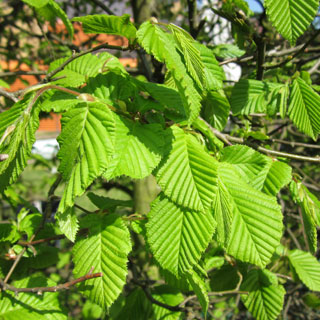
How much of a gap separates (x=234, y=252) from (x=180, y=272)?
0.43ft

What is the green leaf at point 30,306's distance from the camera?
3.16 feet

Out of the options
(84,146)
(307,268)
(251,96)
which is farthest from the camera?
(307,268)

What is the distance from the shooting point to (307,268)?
56.2 inches

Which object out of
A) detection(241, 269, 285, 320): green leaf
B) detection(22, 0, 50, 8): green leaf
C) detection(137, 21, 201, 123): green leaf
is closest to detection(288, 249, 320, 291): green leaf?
detection(241, 269, 285, 320): green leaf

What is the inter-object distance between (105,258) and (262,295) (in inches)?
28.9

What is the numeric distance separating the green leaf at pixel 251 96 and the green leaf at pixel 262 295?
24.5 inches

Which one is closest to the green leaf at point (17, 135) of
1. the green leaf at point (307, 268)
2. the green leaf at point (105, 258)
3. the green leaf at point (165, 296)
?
the green leaf at point (105, 258)

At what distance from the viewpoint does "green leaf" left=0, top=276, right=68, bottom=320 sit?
96cm

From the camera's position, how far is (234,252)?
795 millimetres

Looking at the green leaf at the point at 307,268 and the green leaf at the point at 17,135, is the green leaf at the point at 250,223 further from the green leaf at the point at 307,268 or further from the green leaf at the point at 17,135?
the green leaf at the point at 307,268

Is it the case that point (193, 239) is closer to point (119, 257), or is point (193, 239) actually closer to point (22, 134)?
point (119, 257)

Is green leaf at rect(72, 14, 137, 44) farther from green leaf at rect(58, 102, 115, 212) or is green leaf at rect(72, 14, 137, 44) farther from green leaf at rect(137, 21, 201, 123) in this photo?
green leaf at rect(58, 102, 115, 212)

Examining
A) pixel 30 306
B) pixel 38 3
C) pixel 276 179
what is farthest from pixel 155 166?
pixel 38 3

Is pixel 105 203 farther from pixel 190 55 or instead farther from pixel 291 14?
pixel 291 14
